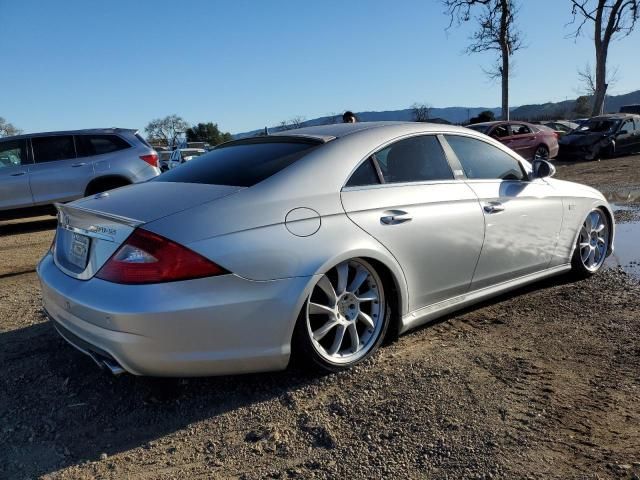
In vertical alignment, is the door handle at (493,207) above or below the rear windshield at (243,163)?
below

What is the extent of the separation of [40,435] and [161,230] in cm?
118

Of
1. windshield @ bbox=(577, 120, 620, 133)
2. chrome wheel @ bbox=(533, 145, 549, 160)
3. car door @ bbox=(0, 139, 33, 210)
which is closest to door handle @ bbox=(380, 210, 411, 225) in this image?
car door @ bbox=(0, 139, 33, 210)

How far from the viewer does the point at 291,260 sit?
2.88 metres

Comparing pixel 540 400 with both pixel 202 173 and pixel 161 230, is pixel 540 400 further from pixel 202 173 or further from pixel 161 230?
pixel 202 173

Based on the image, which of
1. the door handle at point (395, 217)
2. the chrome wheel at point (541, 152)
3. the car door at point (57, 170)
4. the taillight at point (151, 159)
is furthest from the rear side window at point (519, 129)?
the door handle at point (395, 217)

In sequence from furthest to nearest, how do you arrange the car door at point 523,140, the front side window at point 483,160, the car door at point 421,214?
1. the car door at point 523,140
2. the front side window at point 483,160
3. the car door at point 421,214

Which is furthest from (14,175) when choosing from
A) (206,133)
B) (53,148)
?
(206,133)

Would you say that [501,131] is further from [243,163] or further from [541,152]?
[243,163]

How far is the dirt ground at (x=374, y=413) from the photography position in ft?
7.95

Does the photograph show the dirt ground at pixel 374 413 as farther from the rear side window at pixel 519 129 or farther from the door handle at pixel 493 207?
the rear side window at pixel 519 129

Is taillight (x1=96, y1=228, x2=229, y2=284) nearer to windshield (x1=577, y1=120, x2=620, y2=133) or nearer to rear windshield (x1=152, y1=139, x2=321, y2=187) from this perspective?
rear windshield (x1=152, y1=139, x2=321, y2=187)

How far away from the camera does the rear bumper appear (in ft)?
8.64

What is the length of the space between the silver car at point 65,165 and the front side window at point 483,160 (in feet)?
22.9

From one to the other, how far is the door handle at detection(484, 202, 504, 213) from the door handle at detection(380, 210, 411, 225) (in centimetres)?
82
